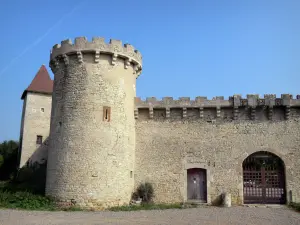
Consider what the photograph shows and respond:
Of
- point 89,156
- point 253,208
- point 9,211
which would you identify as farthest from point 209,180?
point 9,211

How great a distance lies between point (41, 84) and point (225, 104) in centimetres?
1997

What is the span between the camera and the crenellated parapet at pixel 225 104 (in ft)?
48.8

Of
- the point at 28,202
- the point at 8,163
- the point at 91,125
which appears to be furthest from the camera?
the point at 8,163

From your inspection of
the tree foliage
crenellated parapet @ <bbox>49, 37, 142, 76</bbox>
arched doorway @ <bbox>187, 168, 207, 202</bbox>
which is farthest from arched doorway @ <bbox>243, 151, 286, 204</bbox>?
the tree foliage

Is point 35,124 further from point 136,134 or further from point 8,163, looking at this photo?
point 136,134

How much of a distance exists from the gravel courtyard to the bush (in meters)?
2.44

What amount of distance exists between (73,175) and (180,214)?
4.75m

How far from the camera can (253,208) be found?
523 inches

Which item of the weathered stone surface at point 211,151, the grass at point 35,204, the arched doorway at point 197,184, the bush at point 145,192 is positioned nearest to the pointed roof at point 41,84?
the grass at point 35,204

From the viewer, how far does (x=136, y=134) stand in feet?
50.9

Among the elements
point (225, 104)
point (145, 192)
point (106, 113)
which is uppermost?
point (225, 104)

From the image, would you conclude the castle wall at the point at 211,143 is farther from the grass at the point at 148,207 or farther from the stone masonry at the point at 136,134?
the grass at the point at 148,207

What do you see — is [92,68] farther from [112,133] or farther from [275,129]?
[275,129]

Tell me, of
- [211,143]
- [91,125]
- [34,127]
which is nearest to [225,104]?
[211,143]
